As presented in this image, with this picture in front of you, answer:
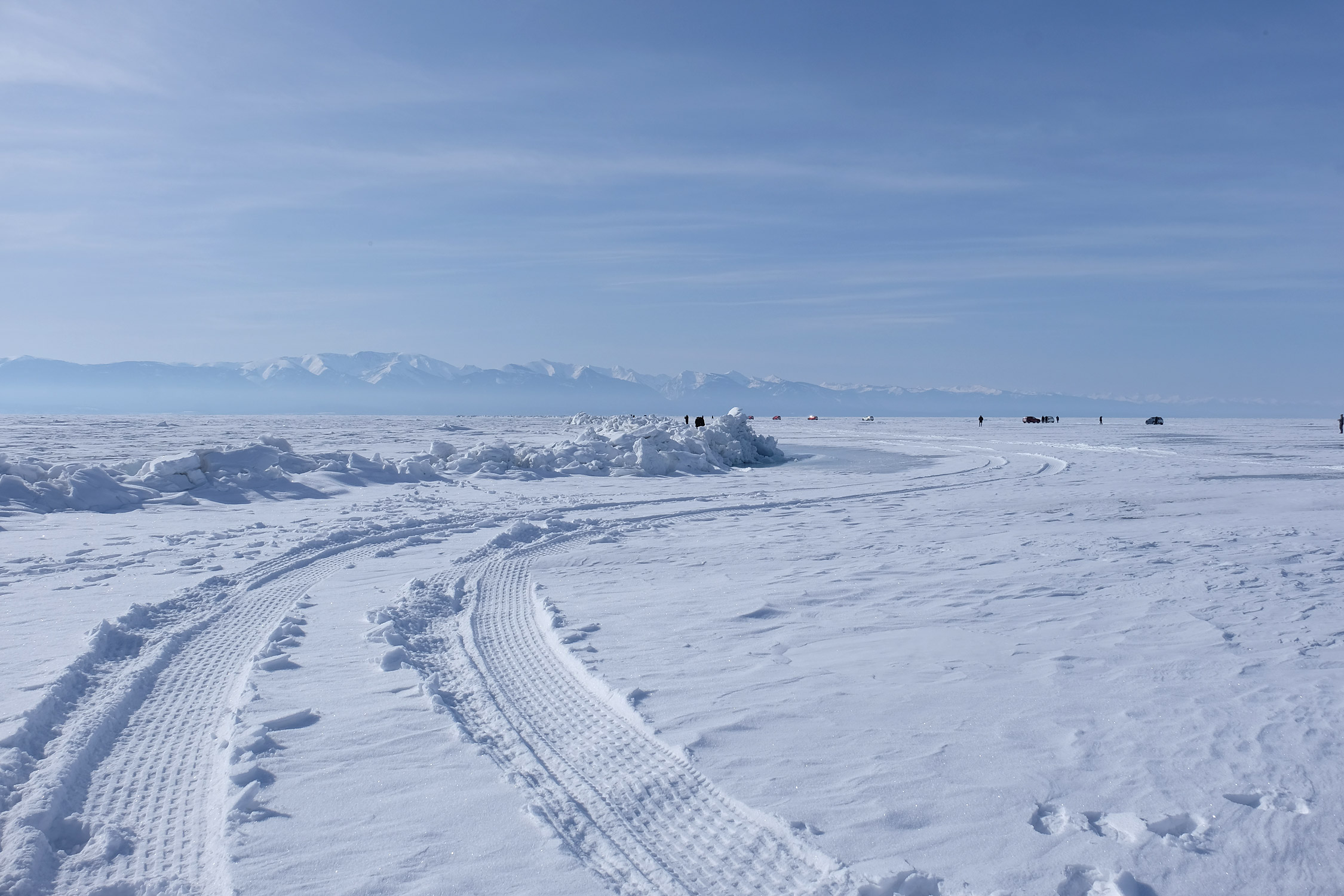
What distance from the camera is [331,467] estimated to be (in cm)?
1748

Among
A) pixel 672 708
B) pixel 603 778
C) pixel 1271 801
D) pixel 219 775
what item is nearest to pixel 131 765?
pixel 219 775

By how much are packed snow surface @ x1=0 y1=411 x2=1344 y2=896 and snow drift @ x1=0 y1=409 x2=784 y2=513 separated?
1.77 m

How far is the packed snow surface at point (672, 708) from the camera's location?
3.18m

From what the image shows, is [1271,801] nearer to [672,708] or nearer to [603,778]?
[672,708]

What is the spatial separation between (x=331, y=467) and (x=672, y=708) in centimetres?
1484

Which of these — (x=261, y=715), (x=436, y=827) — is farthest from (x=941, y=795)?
(x=261, y=715)

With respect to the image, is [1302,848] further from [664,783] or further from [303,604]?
[303,604]

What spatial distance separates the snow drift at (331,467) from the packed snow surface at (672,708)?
177 cm

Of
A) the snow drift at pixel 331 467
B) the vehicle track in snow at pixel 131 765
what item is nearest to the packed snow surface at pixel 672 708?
the vehicle track in snow at pixel 131 765

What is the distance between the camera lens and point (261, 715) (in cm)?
453

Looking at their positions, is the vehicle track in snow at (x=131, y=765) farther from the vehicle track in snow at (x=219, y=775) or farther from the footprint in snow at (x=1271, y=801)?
the footprint in snow at (x=1271, y=801)

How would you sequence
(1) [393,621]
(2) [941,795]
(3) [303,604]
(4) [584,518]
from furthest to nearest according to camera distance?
1. (4) [584,518]
2. (3) [303,604]
3. (1) [393,621]
4. (2) [941,795]

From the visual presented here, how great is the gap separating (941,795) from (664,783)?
1.28 metres

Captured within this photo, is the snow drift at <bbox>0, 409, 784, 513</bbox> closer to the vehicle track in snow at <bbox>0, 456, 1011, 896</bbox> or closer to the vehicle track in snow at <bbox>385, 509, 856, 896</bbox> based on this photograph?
the vehicle track in snow at <bbox>0, 456, 1011, 896</bbox>
